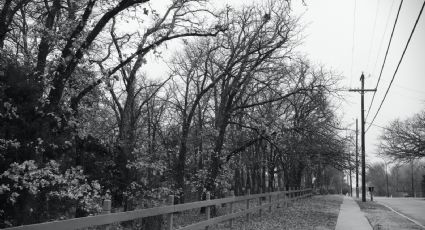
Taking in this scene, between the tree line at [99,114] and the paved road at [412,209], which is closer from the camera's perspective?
the tree line at [99,114]

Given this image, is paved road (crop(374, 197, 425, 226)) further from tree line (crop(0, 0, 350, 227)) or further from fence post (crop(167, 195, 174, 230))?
fence post (crop(167, 195, 174, 230))

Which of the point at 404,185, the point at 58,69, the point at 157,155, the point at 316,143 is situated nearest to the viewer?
the point at 58,69

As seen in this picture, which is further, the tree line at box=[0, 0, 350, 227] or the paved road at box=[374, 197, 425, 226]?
the paved road at box=[374, 197, 425, 226]

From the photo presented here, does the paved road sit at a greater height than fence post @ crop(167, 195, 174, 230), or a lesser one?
lesser

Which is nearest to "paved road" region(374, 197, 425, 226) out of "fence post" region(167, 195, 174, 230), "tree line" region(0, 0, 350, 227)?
"tree line" region(0, 0, 350, 227)

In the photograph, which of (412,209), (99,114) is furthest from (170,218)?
(412,209)

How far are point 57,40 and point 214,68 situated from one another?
15161 millimetres

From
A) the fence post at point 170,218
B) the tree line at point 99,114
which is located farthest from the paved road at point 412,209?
the fence post at point 170,218

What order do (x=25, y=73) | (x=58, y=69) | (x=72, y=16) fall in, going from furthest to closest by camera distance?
(x=72, y=16), (x=25, y=73), (x=58, y=69)

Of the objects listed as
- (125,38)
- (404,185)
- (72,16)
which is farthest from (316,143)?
(404,185)

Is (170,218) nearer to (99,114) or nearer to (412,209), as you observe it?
(99,114)

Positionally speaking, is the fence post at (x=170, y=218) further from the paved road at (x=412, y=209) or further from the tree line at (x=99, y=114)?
the paved road at (x=412, y=209)

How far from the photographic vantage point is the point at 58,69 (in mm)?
10867

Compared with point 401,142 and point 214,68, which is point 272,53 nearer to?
point 214,68
